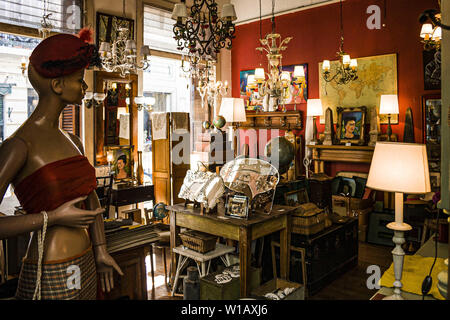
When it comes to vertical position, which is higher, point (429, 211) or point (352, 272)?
point (429, 211)

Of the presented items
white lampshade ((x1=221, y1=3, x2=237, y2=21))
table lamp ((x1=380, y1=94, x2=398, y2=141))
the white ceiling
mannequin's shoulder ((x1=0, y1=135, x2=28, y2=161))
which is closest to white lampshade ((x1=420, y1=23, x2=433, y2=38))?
table lamp ((x1=380, y1=94, x2=398, y2=141))

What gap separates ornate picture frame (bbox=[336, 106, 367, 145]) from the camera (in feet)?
21.1

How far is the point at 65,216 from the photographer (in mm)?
1350

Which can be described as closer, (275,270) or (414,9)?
(275,270)

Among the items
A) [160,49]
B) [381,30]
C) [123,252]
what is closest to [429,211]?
[381,30]

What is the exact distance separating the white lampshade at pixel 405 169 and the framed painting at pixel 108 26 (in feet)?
17.0

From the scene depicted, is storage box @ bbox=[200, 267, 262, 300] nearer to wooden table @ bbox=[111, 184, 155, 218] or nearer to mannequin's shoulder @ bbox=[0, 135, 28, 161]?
mannequin's shoulder @ bbox=[0, 135, 28, 161]

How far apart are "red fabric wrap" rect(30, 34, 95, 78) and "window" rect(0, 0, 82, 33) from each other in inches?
157

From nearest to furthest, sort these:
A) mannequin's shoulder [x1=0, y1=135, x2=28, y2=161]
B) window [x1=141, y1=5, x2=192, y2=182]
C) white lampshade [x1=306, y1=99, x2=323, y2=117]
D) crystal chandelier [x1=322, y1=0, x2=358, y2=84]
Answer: mannequin's shoulder [x1=0, y1=135, x2=28, y2=161]
crystal chandelier [x1=322, y1=0, x2=358, y2=84]
white lampshade [x1=306, y1=99, x2=323, y2=117]
window [x1=141, y1=5, x2=192, y2=182]

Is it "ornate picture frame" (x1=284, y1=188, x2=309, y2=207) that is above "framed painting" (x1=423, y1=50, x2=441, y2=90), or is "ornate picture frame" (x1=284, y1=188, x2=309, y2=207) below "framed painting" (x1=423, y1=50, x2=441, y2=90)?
below

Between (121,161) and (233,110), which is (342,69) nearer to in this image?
(233,110)

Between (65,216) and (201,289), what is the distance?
6.41 ft

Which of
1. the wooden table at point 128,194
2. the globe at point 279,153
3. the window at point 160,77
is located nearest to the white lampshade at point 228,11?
the globe at point 279,153
